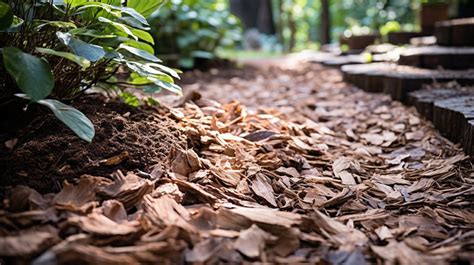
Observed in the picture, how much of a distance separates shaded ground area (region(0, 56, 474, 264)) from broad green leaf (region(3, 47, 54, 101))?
249 mm

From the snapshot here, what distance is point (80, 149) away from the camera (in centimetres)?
136

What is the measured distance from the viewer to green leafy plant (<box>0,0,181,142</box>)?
1158mm

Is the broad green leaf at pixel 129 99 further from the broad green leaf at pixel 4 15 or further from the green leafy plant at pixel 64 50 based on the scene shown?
the broad green leaf at pixel 4 15

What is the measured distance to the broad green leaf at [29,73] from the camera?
113cm

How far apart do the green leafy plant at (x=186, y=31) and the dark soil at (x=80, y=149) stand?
2737 mm

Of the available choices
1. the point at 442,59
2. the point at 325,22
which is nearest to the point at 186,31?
the point at 442,59

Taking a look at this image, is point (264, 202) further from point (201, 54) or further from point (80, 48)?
point (201, 54)

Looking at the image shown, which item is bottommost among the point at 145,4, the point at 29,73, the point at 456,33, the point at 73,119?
the point at 456,33

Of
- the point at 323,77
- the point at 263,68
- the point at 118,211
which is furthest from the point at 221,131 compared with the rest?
the point at 263,68

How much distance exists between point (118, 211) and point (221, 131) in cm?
82

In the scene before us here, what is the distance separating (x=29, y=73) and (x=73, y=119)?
0.52 ft

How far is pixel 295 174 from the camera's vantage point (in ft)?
5.27

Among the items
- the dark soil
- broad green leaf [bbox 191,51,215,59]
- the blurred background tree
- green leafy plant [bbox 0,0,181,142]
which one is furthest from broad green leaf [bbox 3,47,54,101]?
broad green leaf [bbox 191,51,215,59]

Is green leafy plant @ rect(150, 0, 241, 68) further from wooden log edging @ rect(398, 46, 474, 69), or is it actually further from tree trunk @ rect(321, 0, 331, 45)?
tree trunk @ rect(321, 0, 331, 45)
